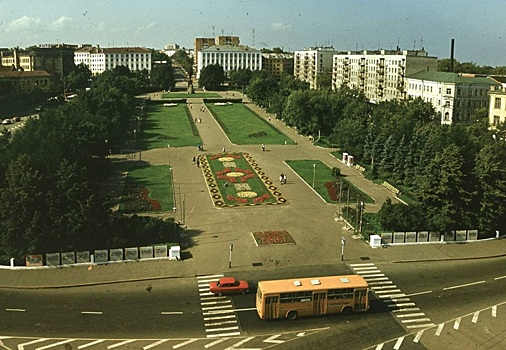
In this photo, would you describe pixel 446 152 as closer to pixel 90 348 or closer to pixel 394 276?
pixel 394 276

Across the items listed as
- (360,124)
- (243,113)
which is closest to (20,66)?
(243,113)

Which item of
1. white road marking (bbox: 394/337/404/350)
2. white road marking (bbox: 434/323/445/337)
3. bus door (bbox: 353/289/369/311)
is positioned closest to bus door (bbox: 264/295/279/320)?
bus door (bbox: 353/289/369/311)

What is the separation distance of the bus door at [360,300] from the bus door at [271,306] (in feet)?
13.8

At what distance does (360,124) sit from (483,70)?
80990mm

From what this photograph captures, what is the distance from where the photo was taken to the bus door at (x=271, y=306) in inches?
1094

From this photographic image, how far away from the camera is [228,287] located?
3097 centimetres

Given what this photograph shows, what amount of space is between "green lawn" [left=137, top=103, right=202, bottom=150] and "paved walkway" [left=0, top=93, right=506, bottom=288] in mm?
21603

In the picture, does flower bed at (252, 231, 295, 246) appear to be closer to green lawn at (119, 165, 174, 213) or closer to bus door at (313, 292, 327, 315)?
green lawn at (119, 165, 174, 213)

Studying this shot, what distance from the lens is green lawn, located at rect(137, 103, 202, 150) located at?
78875 millimetres

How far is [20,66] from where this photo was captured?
6117 inches

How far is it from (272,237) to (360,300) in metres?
12.1

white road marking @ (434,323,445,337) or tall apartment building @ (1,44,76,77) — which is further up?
tall apartment building @ (1,44,76,77)

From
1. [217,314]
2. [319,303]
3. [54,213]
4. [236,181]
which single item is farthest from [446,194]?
[54,213]

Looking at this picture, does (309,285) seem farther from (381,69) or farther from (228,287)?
(381,69)
